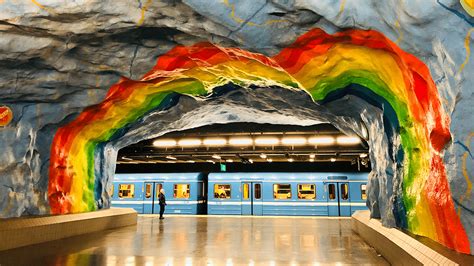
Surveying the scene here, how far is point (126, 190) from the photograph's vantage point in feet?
54.1

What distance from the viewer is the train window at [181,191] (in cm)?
1589

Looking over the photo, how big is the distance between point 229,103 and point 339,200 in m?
8.35

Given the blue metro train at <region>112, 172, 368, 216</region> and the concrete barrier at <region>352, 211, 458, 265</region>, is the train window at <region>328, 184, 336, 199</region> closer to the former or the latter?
the blue metro train at <region>112, 172, 368, 216</region>

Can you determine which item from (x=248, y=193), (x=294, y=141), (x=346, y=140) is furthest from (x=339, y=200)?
(x=294, y=141)

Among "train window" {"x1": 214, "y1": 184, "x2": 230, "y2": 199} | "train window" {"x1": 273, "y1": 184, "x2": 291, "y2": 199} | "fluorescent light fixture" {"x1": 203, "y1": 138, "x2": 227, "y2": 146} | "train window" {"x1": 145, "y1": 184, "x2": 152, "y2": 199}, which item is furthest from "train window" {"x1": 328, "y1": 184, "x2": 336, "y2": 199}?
"train window" {"x1": 145, "y1": 184, "x2": 152, "y2": 199}

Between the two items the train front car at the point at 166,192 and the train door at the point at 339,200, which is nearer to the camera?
the train door at the point at 339,200

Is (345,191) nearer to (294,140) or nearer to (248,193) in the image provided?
(248,193)

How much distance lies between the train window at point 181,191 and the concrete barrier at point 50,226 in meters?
5.54

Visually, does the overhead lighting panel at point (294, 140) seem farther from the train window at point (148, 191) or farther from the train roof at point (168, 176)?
the train window at point (148, 191)

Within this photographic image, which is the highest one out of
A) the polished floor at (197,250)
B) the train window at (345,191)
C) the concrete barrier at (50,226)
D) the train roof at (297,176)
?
the train roof at (297,176)

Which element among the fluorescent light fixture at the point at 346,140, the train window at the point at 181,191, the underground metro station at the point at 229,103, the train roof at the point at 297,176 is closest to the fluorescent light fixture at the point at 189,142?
the underground metro station at the point at 229,103

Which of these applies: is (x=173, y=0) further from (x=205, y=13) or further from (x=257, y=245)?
(x=257, y=245)

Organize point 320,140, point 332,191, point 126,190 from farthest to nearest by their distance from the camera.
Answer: point 126,190 < point 332,191 < point 320,140

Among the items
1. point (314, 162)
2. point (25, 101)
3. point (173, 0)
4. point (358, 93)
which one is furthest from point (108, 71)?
point (314, 162)
